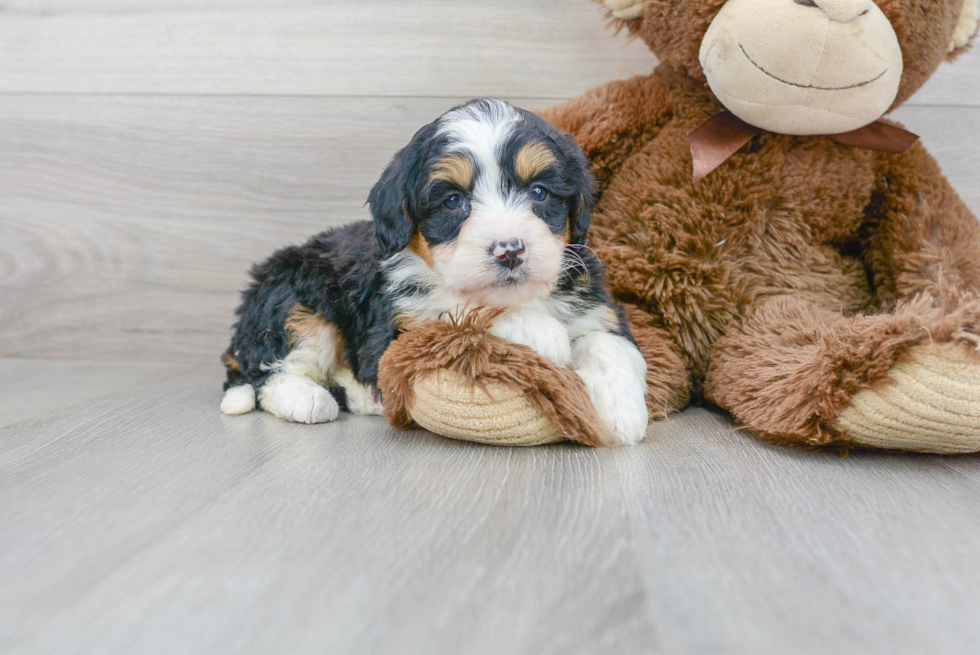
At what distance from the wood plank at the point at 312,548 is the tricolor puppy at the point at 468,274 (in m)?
0.21

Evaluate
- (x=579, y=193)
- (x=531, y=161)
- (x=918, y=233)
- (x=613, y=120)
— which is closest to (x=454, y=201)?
(x=531, y=161)

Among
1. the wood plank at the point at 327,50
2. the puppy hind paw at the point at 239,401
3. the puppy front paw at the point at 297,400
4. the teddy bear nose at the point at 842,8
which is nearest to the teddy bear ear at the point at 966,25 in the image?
the teddy bear nose at the point at 842,8

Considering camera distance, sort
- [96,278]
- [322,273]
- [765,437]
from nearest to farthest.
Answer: [765,437]
[322,273]
[96,278]

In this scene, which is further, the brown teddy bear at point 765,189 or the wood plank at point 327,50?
the wood plank at point 327,50

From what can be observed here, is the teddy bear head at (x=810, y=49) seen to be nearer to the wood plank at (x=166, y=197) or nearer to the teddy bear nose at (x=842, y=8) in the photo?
the teddy bear nose at (x=842, y=8)

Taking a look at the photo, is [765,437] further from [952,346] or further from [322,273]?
[322,273]

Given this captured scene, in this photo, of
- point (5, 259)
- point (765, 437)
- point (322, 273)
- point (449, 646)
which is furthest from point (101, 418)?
point (765, 437)

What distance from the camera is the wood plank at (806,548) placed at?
2.72ft

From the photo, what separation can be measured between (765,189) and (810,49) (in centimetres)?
35

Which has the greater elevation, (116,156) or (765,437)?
(116,156)

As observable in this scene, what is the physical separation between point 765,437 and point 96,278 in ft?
7.29

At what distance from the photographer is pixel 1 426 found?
176 centimetres

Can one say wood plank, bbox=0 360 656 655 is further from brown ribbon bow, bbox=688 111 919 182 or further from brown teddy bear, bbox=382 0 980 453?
brown ribbon bow, bbox=688 111 919 182

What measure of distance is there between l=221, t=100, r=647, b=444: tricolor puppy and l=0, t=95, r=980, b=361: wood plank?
2.23 feet
